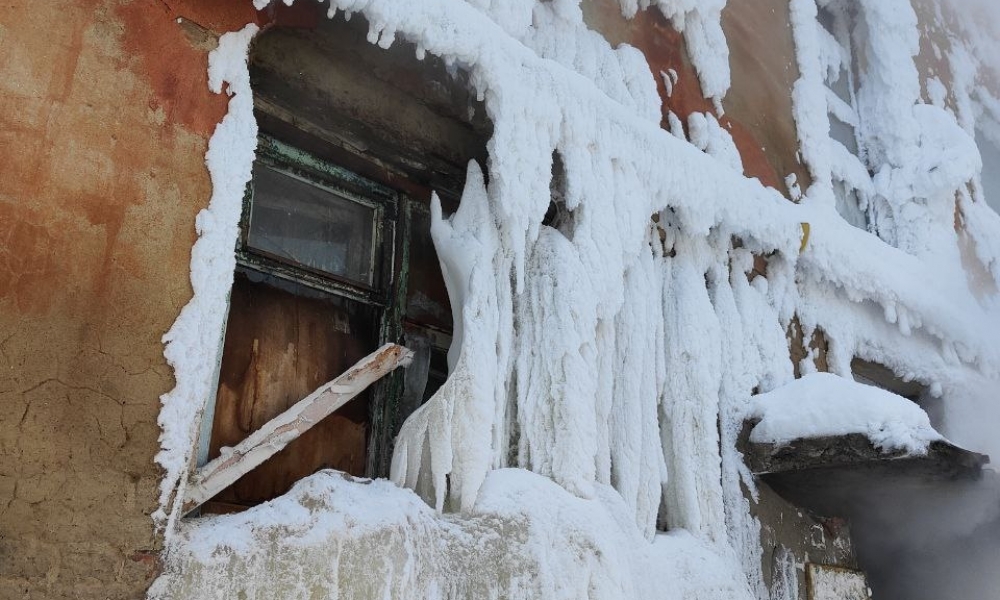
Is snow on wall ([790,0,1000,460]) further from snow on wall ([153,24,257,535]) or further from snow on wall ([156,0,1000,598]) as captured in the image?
snow on wall ([153,24,257,535])

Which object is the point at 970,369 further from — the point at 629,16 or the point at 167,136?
the point at 167,136

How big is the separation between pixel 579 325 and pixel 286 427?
1.14 meters

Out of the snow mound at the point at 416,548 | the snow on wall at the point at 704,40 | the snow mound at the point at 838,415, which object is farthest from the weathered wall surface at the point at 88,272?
the snow on wall at the point at 704,40

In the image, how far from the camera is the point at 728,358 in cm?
389

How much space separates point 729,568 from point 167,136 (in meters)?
2.74

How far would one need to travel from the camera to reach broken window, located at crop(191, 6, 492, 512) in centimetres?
279

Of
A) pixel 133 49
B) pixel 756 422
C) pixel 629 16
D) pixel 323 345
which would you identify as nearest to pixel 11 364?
pixel 133 49

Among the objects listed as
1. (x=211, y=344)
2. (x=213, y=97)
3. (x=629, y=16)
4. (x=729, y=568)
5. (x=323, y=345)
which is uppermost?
(x=629, y=16)

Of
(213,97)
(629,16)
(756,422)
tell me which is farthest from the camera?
(629,16)

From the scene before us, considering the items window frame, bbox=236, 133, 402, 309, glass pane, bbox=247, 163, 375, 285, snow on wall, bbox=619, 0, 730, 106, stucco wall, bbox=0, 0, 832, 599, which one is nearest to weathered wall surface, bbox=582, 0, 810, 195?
snow on wall, bbox=619, 0, 730, 106

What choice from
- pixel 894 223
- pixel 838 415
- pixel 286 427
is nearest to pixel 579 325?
pixel 286 427

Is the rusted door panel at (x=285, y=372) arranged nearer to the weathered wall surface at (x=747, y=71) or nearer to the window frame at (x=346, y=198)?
the window frame at (x=346, y=198)

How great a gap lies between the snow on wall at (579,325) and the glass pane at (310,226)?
1.32 ft

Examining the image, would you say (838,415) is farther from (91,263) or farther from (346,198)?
(91,263)
